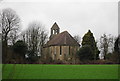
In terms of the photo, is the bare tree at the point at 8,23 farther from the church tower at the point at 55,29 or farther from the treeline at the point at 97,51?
the church tower at the point at 55,29

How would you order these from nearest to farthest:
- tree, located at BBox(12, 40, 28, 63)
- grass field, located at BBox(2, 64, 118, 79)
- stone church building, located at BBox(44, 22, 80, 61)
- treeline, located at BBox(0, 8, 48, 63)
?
tree, located at BBox(12, 40, 28, 63), grass field, located at BBox(2, 64, 118, 79), treeline, located at BBox(0, 8, 48, 63), stone church building, located at BBox(44, 22, 80, 61)

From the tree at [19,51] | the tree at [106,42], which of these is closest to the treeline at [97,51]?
the tree at [106,42]

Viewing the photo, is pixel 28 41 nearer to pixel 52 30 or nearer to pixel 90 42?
pixel 90 42

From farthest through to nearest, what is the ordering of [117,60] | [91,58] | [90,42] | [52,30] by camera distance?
[52,30] → [90,42] → [91,58] → [117,60]

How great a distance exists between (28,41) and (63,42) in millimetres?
Result: 12790

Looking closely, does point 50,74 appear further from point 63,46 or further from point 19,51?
point 63,46

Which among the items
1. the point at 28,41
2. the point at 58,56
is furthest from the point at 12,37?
the point at 58,56

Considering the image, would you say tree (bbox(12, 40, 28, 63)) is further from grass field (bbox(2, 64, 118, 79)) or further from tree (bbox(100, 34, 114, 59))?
tree (bbox(100, 34, 114, 59))

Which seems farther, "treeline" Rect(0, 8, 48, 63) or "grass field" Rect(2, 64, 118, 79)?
"treeline" Rect(0, 8, 48, 63)

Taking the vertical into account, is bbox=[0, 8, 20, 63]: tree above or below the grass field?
above

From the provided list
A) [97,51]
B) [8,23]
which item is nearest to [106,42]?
[97,51]

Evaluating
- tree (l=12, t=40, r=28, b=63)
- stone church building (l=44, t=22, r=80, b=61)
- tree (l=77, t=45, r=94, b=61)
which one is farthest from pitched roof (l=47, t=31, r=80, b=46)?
tree (l=12, t=40, r=28, b=63)

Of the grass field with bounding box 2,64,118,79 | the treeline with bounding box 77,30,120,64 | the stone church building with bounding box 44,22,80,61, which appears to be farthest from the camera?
A: the stone church building with bounding box 44,22,80,61

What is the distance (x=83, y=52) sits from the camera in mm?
45906
